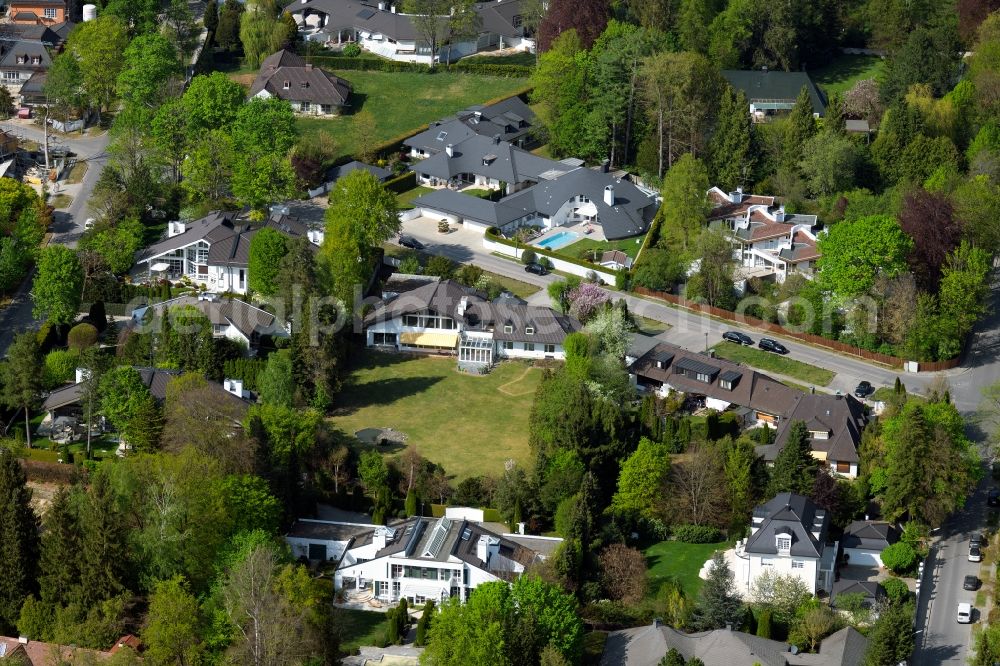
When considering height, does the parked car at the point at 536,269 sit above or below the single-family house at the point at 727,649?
above

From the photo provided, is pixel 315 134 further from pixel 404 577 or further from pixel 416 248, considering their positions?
pixel 404 577

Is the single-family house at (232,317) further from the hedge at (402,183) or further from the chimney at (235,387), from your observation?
the hedge at (402,183)

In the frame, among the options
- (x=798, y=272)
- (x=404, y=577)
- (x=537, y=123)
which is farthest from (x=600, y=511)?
(x=537, y=123)

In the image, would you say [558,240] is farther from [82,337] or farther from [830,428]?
[82,337]

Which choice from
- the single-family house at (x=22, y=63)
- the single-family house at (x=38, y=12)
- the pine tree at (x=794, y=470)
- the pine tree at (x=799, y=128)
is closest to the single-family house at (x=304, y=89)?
the single-family house at (x=22, y=63)

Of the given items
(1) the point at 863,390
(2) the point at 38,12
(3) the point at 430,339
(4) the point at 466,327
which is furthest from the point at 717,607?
(2) the point at 38,12

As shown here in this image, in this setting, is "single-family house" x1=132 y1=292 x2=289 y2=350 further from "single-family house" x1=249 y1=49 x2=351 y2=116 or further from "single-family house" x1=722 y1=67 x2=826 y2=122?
"single-family house" x1=722 y1=67 x2=826 y2=122

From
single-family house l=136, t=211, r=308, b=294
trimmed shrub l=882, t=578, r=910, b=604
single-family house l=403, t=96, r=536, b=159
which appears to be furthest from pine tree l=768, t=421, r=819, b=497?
single-family house l=403, t=96, r=536, b=159
